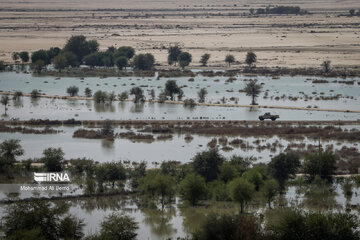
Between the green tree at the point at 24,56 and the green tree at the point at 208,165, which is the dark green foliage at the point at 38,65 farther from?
the green tree at the point at 208,165

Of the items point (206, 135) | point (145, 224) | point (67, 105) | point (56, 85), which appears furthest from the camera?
point (56, 85)

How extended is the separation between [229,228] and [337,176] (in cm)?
1215

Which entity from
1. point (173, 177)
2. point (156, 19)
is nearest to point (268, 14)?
point (156, 19)

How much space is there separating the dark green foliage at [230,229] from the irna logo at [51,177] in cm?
1075

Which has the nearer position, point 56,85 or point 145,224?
point 145,224

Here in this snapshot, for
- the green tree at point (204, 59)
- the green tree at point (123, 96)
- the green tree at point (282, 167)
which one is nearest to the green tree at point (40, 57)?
the green tree at point (204, 59)

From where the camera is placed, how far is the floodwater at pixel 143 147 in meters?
36.3

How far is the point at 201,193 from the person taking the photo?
28.3 metres

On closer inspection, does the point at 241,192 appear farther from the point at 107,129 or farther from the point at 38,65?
the point at 38,65

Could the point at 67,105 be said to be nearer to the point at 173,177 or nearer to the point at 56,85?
the point at 56,85

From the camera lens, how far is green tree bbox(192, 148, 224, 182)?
31.5 metres

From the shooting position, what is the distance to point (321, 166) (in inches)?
1248

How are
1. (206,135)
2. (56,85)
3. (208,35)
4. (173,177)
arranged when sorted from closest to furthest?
(173,177) → (206,135) → (56,85) → (208,35)

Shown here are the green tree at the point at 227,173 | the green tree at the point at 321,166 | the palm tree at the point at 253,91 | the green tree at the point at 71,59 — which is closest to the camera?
the green tree at the point at 227,173
